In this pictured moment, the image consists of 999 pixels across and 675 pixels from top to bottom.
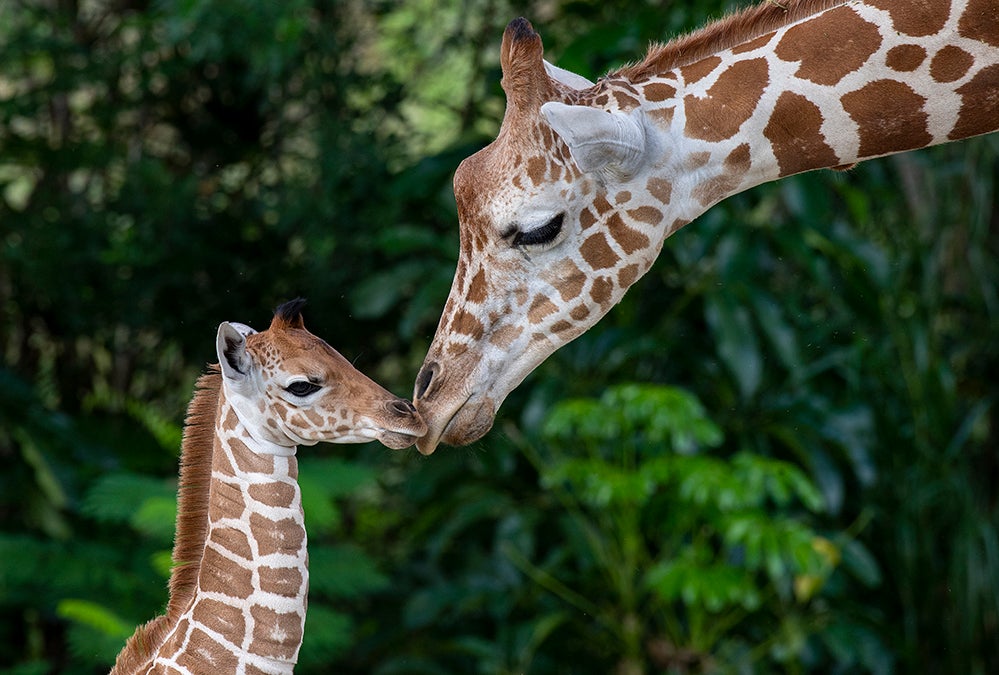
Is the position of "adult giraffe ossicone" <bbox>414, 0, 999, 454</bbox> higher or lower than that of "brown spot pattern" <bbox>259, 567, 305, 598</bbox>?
higher

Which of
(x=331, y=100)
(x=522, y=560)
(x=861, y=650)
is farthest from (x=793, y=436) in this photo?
(x=331, y=100)

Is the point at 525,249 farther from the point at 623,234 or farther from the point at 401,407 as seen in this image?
the point at 401,407

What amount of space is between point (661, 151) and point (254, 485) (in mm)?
756

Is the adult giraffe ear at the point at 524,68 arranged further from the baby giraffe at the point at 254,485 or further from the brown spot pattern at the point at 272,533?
the brown spot pattern at the point at 272,533

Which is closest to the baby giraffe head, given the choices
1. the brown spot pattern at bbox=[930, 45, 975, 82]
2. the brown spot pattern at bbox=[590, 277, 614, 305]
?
the brown spot pattern at bbox=[590, 277, 614, 305]

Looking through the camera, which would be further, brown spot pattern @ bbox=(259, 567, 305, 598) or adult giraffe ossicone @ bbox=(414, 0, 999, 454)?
adult giraffe ossicone @ bbox=(414, 0, 999, 454)

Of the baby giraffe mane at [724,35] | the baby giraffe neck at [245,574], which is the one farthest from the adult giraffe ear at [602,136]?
the baby giraffe neck at [245,574]

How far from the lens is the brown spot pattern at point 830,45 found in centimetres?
175

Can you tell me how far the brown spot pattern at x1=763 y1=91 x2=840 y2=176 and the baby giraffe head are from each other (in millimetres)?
674

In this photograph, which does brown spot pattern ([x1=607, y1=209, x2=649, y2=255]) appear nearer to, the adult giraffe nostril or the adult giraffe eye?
the adult giraffe eye

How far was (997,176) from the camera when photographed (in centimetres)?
468

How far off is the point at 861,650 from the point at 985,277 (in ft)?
4.94

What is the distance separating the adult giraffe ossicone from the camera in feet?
5.68

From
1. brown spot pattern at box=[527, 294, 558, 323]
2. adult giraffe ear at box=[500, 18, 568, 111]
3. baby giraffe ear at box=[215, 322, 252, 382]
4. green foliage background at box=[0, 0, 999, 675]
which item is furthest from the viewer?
green foliage background at box=[0, 0, 999, 675]
